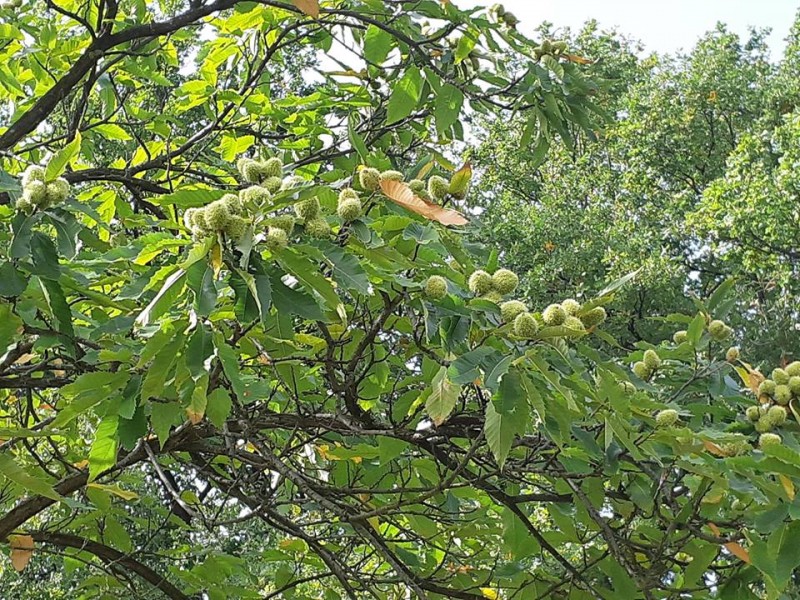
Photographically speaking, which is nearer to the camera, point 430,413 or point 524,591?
point 430,413

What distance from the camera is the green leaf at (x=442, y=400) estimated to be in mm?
1649

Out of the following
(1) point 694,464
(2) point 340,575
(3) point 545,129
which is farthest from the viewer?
(3) point 545,129

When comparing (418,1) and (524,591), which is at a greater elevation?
(418,1)

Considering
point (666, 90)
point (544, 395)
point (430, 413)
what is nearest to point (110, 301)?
point (430, 413)

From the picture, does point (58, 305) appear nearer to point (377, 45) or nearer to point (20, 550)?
point (20, 550)

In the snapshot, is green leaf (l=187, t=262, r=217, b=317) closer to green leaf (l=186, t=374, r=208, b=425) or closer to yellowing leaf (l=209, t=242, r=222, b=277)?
yellowing leaf (l=209, t=242, r=222, b=277)

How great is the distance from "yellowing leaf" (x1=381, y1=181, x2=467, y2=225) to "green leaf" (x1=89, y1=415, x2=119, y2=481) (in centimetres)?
85

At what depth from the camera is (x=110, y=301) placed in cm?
187

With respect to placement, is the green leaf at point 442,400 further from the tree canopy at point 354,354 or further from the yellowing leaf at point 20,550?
the yellowing leaf at point 20,550

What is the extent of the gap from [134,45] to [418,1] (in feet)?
3.78

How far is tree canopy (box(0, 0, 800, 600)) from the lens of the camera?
1661mm

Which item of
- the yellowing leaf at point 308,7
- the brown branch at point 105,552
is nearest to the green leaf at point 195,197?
the yellowing leaf at point 308,7

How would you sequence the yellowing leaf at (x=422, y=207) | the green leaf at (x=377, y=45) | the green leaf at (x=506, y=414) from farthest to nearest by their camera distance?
the green leaf at (x=377, y=45), the green leaf at (x=506, y=414), the yellowing leaf at (x=422, y=207)

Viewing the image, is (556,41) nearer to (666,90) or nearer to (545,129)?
(545,129)
